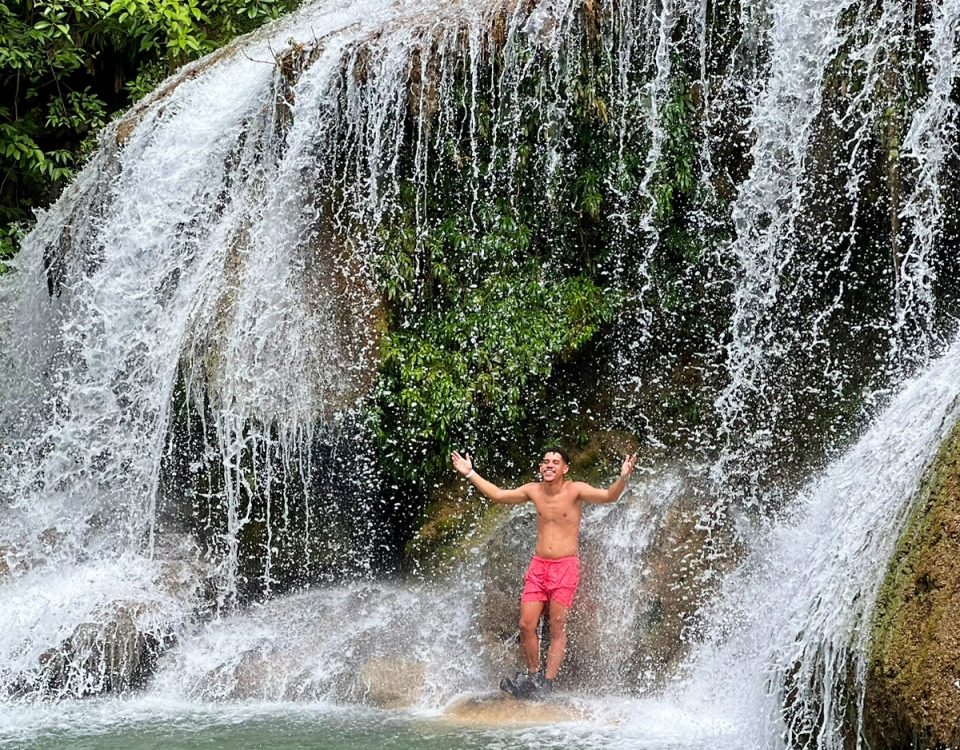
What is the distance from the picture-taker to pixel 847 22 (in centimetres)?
790

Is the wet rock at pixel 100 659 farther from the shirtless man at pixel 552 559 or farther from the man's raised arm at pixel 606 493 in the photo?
the man's raised arm at pixel 606 493

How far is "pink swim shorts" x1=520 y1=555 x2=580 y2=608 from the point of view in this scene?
23.9 feet

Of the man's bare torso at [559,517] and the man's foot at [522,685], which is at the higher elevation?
the man's bare torso at [559,517]

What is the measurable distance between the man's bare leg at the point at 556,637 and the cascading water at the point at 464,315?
0.91 ft

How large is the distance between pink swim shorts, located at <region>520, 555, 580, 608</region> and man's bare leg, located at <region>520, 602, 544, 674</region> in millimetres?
50

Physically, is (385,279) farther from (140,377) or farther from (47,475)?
(47,475)

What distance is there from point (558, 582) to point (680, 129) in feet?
10.7

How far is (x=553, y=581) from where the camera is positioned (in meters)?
7.30

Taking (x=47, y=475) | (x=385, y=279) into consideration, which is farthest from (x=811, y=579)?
(x=47, y=475)

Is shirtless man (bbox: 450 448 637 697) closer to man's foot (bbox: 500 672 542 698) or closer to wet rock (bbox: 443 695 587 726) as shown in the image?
man's foot (bbox: 500 672 542 698)

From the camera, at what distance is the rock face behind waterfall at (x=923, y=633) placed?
15.2 feet

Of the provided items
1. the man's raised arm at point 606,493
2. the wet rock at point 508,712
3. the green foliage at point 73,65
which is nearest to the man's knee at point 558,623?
the wet rock at point 508,712

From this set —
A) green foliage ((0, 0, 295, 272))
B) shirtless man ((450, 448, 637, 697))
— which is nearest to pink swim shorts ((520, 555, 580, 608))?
shirtless man ((450, 448, 637, 697))

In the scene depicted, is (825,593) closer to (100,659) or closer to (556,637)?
(556,637)
